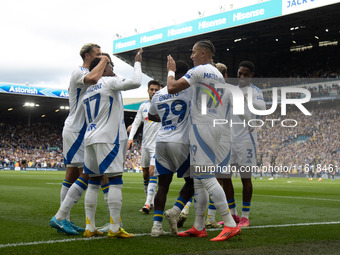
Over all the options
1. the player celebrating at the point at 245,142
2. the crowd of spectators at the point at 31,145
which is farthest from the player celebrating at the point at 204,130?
the crowd of spectators at the point at 31,145

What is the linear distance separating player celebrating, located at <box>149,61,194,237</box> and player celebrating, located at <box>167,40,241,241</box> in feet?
0.72

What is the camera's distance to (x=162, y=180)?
4910 mm

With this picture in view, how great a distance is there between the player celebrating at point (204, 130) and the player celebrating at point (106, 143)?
60 cm

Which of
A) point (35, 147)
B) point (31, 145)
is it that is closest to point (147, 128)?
point (35, 147)

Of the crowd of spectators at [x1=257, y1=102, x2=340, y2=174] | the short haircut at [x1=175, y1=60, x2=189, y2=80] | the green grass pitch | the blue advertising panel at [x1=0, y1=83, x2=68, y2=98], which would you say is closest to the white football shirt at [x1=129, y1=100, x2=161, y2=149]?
the green grass pitch

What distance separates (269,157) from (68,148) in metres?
31.7

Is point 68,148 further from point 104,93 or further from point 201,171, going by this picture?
point 201,171

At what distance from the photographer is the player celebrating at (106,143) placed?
455cm

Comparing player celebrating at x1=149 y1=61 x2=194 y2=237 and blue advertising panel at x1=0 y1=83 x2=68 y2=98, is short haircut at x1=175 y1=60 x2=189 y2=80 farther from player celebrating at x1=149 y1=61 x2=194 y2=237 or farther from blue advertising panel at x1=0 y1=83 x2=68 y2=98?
blue advertising panel at x1=0 y1=83 x2=68 y2=98

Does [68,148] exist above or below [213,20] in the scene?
below

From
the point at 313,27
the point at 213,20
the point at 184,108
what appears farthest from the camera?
the point at 313,27

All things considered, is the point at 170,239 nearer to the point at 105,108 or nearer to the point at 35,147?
the point at 105,108

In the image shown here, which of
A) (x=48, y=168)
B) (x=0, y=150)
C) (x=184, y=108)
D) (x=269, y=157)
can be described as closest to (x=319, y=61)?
(x=269, y=157)

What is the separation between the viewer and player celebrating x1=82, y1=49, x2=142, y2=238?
455cm
